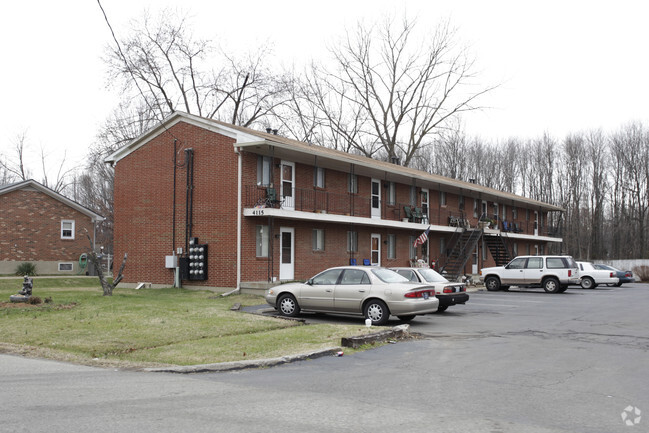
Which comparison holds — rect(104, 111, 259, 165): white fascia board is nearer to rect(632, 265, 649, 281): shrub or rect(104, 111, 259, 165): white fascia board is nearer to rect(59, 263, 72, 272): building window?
rect(59, 263, 72, 272): building window

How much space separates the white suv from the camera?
2788cm

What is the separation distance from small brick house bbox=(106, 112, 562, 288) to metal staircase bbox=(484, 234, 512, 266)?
9122mm

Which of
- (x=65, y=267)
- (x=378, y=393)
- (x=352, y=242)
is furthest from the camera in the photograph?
(x=65, y=267)

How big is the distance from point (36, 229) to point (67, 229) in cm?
183

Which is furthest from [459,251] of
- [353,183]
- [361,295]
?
[361,295]

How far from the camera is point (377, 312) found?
14406mm

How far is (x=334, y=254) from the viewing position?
27.5m

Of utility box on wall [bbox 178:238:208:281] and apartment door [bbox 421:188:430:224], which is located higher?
apartment door [bbox 421:188:430:224]

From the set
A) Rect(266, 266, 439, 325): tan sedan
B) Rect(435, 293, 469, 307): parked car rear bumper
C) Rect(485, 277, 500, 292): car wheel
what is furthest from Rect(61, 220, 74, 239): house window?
Rect(435, 293, 469, 307): parked car rear bumper

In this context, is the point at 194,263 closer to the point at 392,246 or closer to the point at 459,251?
the point at 392,246

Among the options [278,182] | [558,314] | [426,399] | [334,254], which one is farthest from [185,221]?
[426,399]

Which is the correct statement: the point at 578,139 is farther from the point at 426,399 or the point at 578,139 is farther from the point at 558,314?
the point at 426,399

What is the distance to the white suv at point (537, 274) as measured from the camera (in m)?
27.9

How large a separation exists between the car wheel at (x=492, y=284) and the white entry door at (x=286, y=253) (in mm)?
10639
